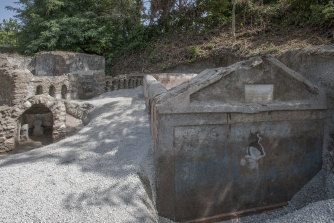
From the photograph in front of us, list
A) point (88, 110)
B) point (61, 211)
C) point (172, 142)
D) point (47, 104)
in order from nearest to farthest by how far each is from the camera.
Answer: point (61, 211)
point (172, 142)
point (47, 104)
point (88, 110)

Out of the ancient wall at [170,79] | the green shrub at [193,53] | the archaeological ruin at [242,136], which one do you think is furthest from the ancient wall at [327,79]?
the green shrub at [193,53]

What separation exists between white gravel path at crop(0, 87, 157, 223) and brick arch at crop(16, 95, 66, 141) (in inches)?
107

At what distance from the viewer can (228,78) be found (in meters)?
3.36

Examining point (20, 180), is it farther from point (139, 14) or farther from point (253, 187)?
point (139, 14)

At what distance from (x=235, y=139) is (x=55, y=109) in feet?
21.9

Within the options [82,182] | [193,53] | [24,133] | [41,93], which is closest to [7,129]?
[24,133]

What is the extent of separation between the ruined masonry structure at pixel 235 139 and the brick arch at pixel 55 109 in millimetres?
5332

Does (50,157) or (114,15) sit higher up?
(114,15)

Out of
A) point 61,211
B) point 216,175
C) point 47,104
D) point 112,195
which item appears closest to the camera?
point 61,211

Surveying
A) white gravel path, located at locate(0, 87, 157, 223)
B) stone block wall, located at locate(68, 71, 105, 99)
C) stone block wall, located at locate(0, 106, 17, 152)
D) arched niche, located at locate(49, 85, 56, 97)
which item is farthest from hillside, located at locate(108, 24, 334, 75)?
stone block wall, located at locate(0, 106, 17, 152)

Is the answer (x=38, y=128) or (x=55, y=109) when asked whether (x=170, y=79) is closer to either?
(x=55, y=109)

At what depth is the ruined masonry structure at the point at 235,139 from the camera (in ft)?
10.8

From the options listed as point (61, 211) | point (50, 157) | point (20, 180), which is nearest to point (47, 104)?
point (50, 157)

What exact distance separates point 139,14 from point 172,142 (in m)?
16.3
